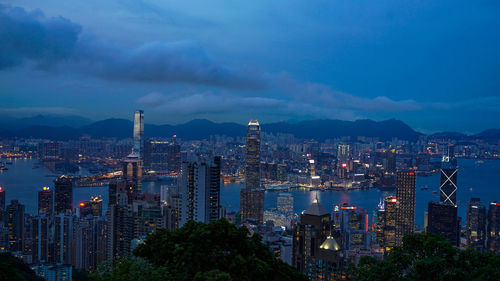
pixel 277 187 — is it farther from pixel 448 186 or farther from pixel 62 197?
pixel 62 197

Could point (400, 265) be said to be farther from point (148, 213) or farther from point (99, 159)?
point (99, 159)

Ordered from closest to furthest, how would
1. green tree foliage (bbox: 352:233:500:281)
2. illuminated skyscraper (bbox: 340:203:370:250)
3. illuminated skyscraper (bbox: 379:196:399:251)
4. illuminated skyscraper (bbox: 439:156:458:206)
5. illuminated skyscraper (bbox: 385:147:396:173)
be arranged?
green tree foliage (bbox: 352:233:500:281)
illuminated skyscraper (bbox: 340:203:370:250)
illuminated skyscraper (bbox: 379:196:399:251)
illuminated skyscraper (bbox: 439:156:458:206)
illuminated skyscraper (bbox: 385:147:396:173)

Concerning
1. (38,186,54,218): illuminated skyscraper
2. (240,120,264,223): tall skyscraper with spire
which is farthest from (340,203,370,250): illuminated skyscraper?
(38,186,54,218): illuminated skyscraper

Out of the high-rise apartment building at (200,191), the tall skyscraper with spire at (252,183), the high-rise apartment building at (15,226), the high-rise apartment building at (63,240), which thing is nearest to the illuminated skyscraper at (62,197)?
the high-rise apartment building at (15,226)

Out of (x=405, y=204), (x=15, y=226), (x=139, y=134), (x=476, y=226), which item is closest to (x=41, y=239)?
(x=15, y=226)

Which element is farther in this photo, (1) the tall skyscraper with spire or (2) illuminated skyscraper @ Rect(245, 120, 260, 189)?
(2) illuminated skyscraper @ Rect(245, 120, 260, 189)

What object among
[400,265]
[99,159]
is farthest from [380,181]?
[400,265]

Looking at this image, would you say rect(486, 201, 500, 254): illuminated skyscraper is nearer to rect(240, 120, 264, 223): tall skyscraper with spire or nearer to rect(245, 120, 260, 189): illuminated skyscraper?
rect(240, 120, 264, 223): tall skyscraper with spire
